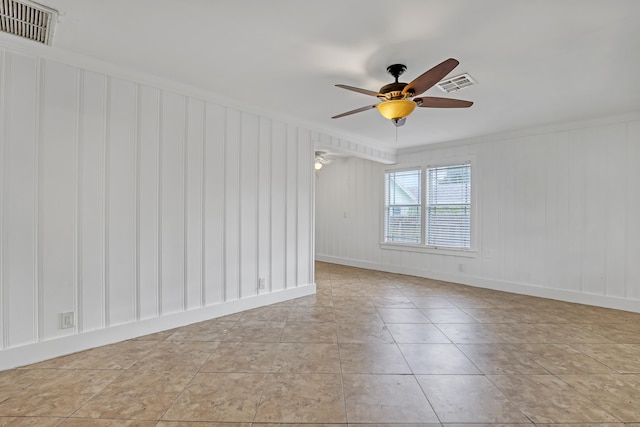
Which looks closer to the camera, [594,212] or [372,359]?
[372,359]

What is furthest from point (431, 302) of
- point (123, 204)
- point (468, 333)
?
point (123, 204)

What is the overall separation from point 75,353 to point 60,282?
0.63 metres

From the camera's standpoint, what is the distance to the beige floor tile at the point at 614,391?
1.86 metres

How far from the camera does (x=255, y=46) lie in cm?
247

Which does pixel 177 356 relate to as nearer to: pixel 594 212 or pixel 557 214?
pixel 557 214

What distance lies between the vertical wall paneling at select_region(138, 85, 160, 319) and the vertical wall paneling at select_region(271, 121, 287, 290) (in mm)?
1446

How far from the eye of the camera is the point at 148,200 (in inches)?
119

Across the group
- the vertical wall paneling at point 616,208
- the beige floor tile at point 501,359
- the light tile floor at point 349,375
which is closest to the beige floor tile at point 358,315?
the light tile floor at point 349,375

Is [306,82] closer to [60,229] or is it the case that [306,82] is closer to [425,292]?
[60,229]

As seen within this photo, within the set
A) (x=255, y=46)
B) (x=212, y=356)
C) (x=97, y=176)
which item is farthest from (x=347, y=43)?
(x=212, y=356)

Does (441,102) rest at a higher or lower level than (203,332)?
higher

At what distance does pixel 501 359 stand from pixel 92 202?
12.6ft

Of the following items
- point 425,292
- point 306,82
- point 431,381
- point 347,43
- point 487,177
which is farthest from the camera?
point 487,177

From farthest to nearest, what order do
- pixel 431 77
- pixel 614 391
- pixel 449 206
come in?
pixel 449 206, pixel 431 77, pixel 614 391
